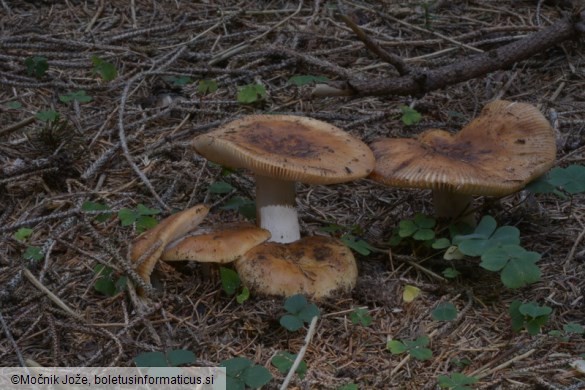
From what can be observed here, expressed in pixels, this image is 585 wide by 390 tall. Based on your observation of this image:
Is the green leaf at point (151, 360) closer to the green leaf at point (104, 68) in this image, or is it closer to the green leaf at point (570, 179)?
the green leaf at point (570, 179)

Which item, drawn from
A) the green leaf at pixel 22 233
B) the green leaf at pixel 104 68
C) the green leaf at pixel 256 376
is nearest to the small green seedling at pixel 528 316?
the green leaf at pixel 256 376

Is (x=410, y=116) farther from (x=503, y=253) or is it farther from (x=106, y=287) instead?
(x=106, y=287)

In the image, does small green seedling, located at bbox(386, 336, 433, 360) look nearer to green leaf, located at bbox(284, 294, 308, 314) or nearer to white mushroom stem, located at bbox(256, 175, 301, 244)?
green leaf, located at bbox(284, 294, 308, 314)

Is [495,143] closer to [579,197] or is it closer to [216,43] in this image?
[579,197]

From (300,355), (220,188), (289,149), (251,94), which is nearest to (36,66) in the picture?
(251,94)

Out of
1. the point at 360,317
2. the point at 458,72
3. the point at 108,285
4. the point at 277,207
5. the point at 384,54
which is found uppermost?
the point at 384,54

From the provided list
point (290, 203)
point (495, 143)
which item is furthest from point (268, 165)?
point (495, 143)

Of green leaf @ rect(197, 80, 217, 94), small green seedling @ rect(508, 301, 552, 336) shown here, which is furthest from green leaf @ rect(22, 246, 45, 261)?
small green seedling @ rect(508, 301, 552, 336)
